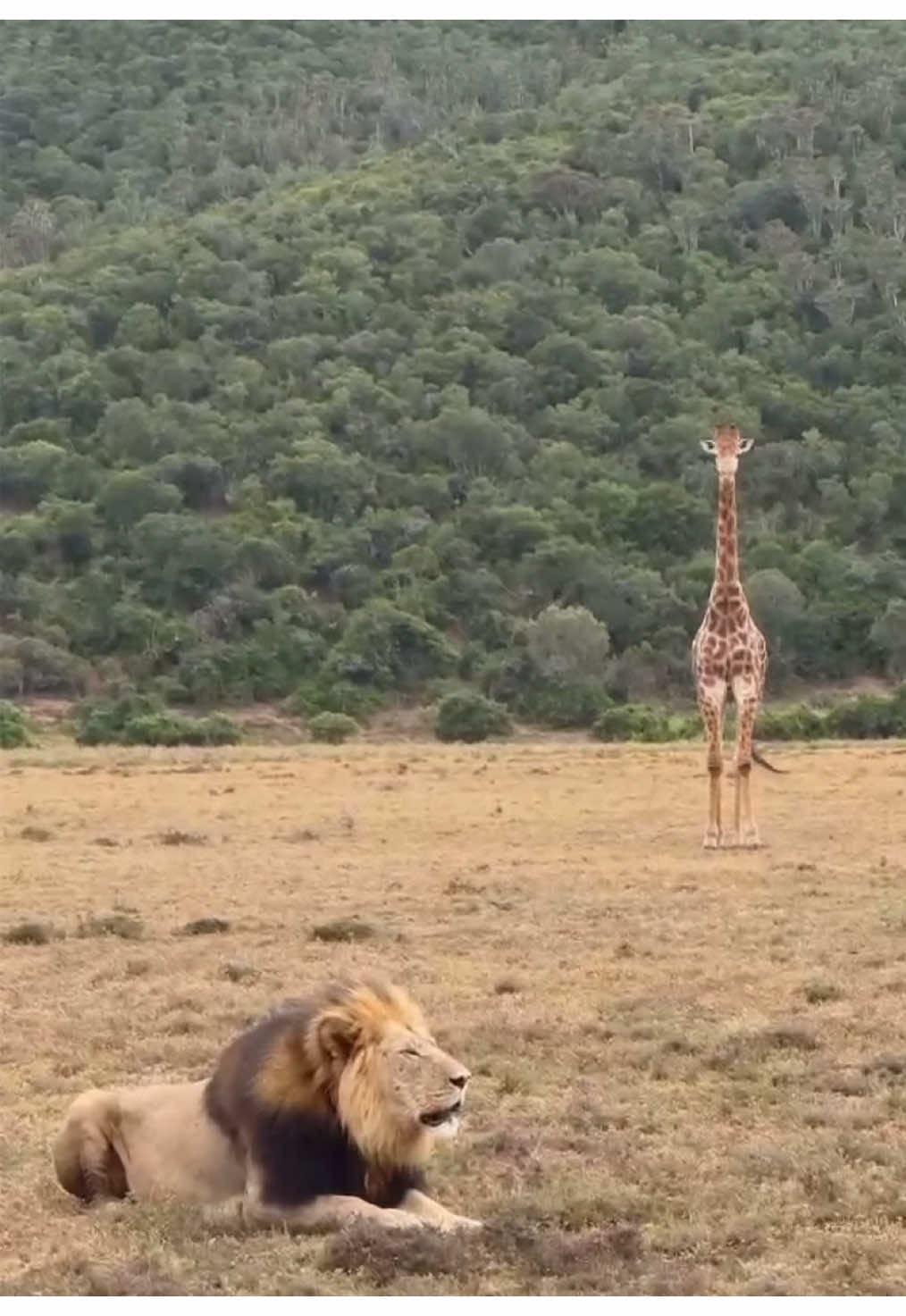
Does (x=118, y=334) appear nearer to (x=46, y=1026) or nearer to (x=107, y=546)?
(x=107, y=546)

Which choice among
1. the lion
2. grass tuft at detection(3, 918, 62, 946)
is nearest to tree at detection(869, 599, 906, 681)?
grass tuft at detection(3, 918, 62, 946)

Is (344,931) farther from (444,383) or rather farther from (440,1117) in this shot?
(444,383)

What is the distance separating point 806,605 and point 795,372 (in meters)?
7.99

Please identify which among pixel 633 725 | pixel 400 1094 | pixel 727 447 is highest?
pixel 727 447

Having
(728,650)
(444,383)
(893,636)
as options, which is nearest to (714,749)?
(728,650)

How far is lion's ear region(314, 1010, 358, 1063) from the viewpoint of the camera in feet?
17.6

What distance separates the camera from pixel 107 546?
40000 millimetres

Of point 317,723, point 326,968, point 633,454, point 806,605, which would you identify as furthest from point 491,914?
point 633,454

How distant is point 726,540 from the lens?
16016 mm

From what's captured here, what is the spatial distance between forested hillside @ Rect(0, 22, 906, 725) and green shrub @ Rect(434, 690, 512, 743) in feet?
8.62

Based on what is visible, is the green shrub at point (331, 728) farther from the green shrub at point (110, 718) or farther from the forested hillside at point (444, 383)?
the green shrub at point (110, 718)

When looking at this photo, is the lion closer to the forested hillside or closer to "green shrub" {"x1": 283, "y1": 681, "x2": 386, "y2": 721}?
the forested hillside

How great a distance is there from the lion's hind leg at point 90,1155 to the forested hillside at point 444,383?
2825cm

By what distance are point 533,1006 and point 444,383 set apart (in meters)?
37.2
